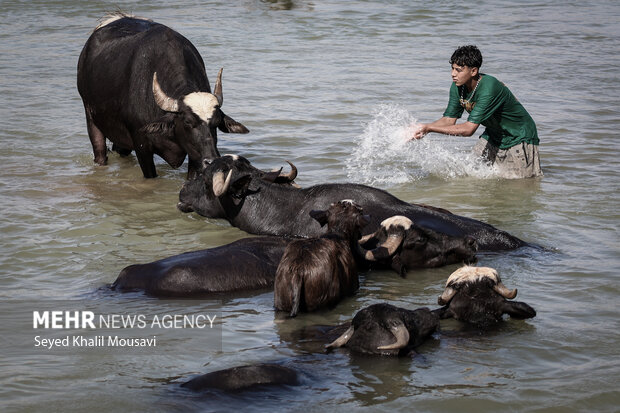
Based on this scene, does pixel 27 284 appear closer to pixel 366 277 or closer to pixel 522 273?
pixel 366 277

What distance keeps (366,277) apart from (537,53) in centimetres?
1266

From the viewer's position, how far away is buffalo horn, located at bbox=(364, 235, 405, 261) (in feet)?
25.0

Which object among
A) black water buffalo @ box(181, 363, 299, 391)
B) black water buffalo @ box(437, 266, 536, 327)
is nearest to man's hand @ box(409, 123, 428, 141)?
black water buffalo @ box(437, 266, 536, 327)

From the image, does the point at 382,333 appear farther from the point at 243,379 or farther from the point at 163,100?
the point at 163,100

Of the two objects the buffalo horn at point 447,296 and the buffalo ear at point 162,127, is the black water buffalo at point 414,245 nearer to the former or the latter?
the buffalo horn at point 447,296

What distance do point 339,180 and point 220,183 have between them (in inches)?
102

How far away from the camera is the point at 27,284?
24.7 feet

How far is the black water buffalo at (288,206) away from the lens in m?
8.37

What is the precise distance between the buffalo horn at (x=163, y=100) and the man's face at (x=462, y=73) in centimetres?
311

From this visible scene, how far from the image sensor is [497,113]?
10828 mm

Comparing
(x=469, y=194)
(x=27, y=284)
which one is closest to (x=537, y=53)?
(x=469, y=194)

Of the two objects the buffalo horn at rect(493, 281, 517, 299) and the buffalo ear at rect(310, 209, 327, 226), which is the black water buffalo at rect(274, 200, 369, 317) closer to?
the buffalo ear at rect(310, 209, 327, 226)

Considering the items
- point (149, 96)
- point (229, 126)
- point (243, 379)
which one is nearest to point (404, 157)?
point (229, 126)

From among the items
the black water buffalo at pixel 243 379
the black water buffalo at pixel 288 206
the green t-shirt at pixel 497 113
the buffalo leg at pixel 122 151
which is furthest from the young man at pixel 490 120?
the black water buffalo at pixel 243 379
